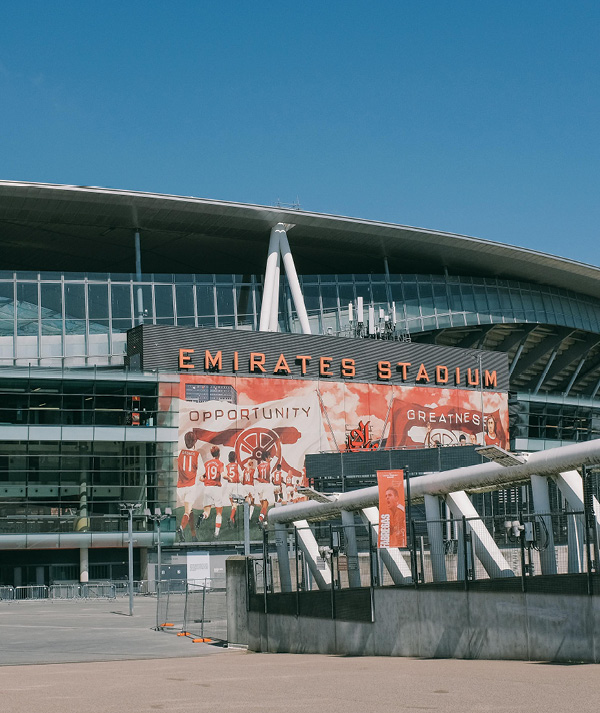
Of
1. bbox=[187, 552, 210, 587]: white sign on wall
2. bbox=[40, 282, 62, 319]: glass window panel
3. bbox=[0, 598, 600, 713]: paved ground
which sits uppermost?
bbox=[40, 282, 62, 319]: glass window panel

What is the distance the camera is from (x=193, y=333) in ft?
252

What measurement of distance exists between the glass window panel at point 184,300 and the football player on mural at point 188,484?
1285cm

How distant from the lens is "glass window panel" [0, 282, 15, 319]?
81000mm

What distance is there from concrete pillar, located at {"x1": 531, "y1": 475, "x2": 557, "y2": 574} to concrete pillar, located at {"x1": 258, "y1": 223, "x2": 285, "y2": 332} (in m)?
54.6

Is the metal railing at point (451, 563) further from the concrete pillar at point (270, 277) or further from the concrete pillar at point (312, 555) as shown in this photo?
the concrete pillar at point (270, 277)

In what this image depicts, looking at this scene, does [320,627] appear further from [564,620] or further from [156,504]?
[156,504]

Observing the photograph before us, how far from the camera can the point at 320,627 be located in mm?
31000

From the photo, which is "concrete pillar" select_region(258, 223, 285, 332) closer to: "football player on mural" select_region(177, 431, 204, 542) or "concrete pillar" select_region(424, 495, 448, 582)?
"football player on mural" select_region(177, 431, 204, 542)

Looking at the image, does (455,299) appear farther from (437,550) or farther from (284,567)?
(437,550)

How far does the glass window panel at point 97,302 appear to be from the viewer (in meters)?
81.9

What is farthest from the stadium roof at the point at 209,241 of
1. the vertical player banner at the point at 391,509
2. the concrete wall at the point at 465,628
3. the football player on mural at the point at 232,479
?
the vertical player banner at the point at 391,509

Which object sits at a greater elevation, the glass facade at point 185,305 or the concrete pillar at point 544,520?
the glass facade at point 185,305

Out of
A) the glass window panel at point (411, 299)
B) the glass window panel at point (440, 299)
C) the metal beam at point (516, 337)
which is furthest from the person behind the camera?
the metal beam at point (516, 337)

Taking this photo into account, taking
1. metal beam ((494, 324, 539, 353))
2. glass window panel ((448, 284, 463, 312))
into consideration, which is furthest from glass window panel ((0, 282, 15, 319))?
metal beam ((494, 324, 539, 353))
